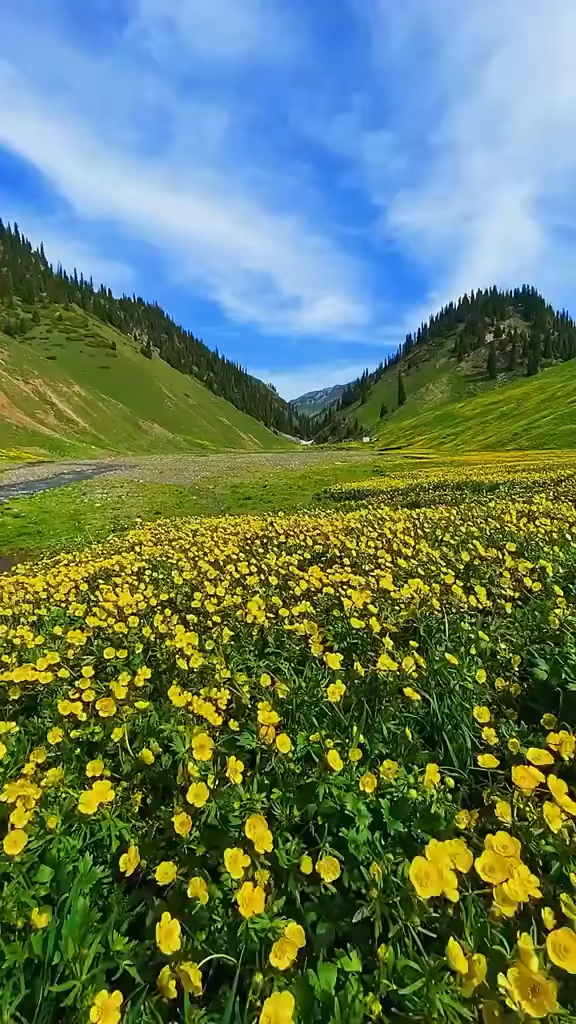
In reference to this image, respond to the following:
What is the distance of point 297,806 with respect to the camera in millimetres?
2920

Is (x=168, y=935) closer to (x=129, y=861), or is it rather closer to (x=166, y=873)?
(x=166, y=873)

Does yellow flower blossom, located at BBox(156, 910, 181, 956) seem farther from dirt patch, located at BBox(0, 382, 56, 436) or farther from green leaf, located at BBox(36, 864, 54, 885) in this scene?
dirt patch, located at BBox(0, 382, 56, 436)

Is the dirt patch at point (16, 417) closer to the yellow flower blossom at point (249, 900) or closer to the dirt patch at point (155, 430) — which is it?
the dirt patch at point (155, 430)

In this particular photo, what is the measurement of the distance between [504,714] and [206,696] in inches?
90.8

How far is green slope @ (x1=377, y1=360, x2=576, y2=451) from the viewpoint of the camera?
251 feet

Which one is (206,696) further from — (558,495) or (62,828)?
(558,495)

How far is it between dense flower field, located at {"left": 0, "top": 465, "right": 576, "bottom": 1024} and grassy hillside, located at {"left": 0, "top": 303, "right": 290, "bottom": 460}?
73.6 m

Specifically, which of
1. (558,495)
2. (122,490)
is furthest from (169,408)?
(558,495)

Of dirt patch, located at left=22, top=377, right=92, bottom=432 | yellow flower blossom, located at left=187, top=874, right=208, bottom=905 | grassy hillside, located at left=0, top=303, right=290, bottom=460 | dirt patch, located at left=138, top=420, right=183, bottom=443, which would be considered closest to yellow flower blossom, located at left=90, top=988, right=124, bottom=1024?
yellow flower blossom, located at left=187, top=874, right=208, bottom=905

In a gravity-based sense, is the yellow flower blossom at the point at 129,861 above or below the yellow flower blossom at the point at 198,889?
below

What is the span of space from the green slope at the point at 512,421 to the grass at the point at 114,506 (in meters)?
52.1

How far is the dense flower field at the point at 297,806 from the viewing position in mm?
2055

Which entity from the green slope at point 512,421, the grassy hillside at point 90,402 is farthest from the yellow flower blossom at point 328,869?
the grassy hillside at point 90,402

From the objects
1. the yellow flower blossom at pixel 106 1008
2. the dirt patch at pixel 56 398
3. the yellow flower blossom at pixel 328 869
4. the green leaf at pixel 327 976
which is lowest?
the yellow flower blossom at pixel 106 1008
